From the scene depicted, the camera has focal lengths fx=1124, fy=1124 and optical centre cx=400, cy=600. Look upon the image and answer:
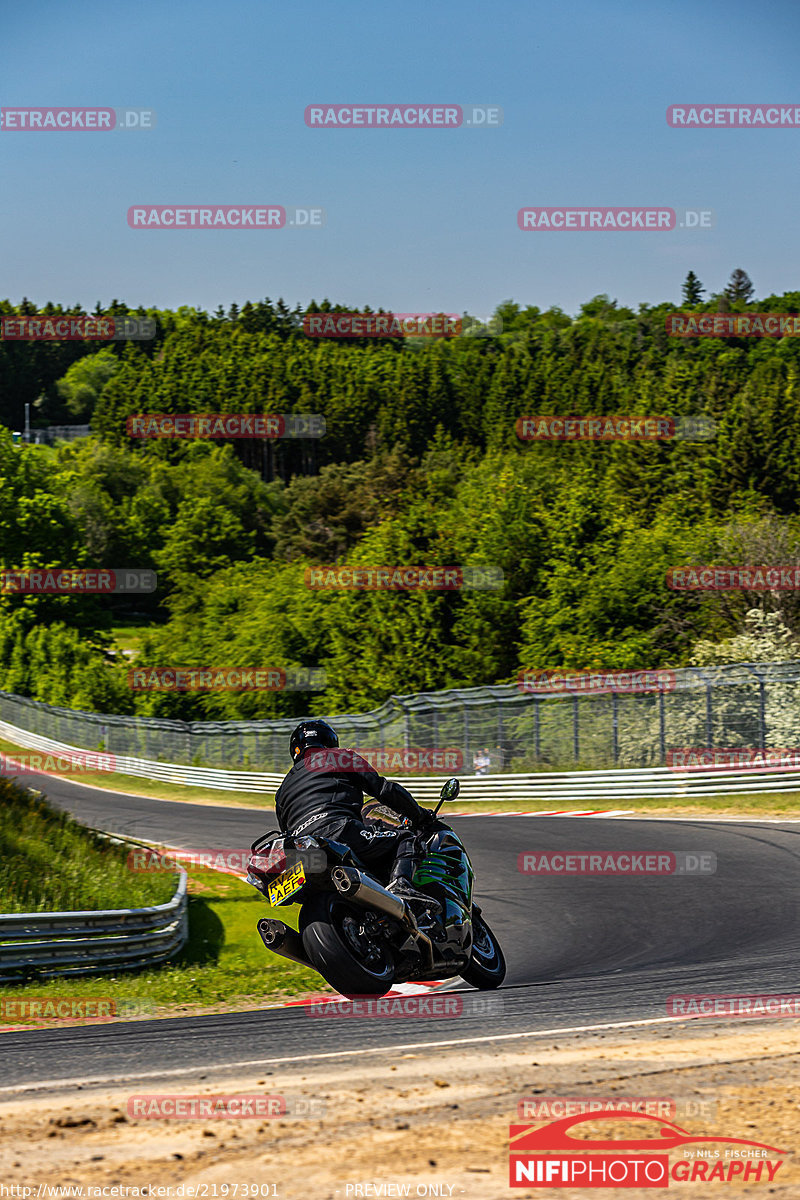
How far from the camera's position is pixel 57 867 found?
11.9 meters

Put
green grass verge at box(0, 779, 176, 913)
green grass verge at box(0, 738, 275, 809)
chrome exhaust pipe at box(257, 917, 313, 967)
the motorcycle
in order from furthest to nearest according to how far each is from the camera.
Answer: green grass verge at box(0, 738, 275, 809), green grass verge at box(0, 779, 176, 913), chrome exhaust pipe at box(257, 917, 313, 967), the motorcycle

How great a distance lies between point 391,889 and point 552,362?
5238 inches

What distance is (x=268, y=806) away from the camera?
102 ft

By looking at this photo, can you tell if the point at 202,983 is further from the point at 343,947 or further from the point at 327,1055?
the point at 327,1055

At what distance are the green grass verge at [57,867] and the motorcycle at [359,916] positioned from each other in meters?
4.97

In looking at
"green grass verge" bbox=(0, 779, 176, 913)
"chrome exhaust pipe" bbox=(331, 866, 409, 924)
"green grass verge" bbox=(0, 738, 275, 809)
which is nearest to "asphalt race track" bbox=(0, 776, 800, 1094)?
"chrome exhaust pipe" bbox=(331, 866, 409, 924)

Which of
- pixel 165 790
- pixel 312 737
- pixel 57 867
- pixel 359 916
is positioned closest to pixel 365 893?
pixel 359 916

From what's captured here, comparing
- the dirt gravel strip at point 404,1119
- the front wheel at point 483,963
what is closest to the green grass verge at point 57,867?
the front wheel at point 483,963

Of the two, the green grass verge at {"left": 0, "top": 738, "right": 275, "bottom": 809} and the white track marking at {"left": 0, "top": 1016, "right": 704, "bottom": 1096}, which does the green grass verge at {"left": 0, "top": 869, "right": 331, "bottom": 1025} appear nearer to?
the white track marking at {"left": 0, "top": 1016, "right": 704, "bottom": 1096}

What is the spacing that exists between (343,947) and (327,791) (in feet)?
3.46

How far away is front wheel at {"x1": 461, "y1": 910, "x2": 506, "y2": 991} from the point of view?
788 cm

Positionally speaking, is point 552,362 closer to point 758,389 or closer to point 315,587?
point 758,389

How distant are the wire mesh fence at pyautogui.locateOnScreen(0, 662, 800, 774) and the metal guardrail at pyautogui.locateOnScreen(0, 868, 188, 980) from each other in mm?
13226

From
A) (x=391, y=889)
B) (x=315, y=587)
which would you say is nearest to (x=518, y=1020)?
(x=391, y=889)
